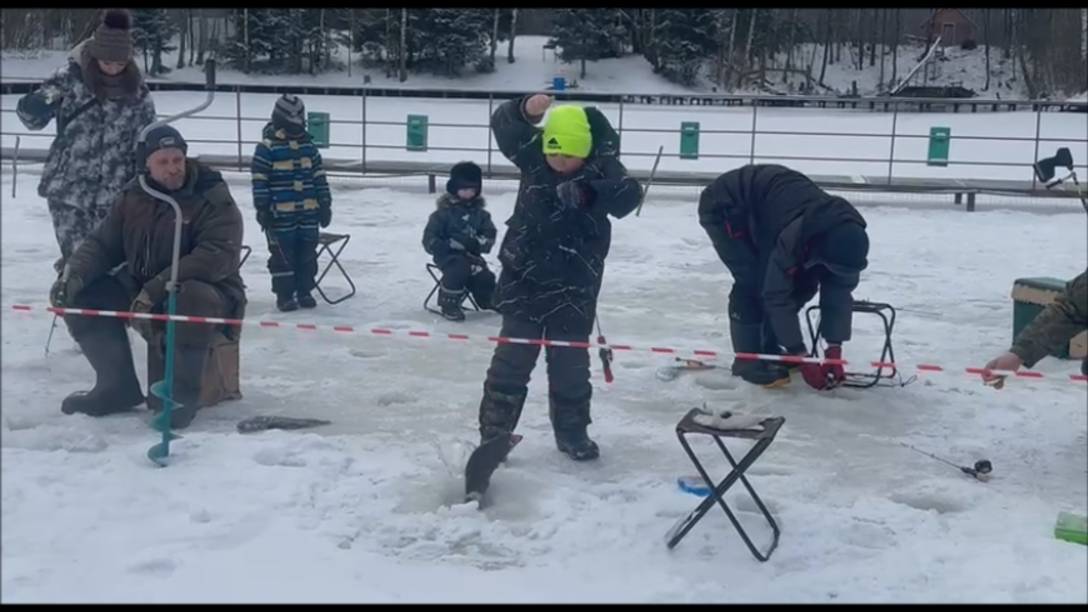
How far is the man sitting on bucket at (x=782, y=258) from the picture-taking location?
6.48 meters

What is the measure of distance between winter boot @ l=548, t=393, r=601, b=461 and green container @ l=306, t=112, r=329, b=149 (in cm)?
1187

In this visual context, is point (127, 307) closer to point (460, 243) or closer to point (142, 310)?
point (142, 310)

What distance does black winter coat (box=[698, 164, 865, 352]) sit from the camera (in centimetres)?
652

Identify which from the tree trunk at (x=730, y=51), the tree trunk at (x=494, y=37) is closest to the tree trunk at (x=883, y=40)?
the tree trunk at (x=730, y=51)

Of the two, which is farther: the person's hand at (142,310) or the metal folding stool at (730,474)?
the person's hand at (142,310)

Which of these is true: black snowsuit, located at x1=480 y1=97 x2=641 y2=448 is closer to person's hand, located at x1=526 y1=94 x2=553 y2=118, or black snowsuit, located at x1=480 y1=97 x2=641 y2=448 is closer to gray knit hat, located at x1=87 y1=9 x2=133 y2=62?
person's hand, located at x1=526 y1=94 x2=553 y2=118

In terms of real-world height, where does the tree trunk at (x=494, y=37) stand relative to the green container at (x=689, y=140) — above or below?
above

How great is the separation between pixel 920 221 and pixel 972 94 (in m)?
16.4

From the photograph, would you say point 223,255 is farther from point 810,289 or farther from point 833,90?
point 833,90

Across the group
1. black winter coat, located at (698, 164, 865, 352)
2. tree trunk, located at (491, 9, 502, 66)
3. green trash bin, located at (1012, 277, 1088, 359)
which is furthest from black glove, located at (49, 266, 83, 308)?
tree trunk, located at (491, 9, 502, 66)

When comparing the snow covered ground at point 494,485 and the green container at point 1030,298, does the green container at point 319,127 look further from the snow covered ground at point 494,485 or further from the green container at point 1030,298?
the green container at point 1030,298

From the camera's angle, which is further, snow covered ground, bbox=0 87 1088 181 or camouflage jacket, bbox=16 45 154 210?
snow covered ground, bbox=0 87 1088 181

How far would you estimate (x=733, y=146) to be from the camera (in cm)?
2348

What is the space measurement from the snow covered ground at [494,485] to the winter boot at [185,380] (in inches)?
4.7
